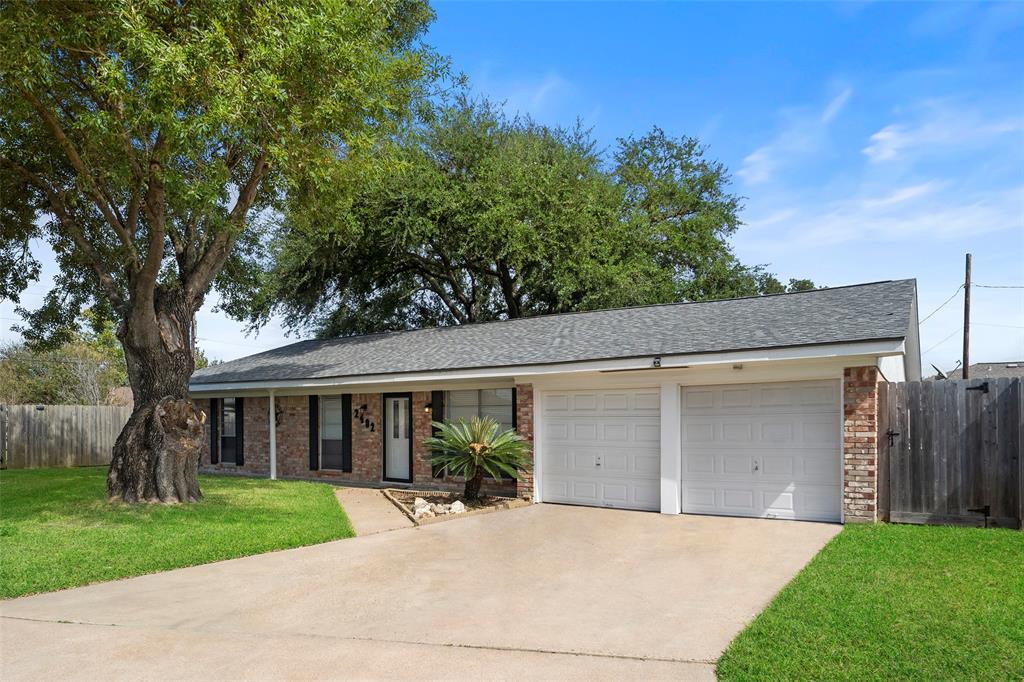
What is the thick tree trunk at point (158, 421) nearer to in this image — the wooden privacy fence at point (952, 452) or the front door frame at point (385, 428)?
the front door frame at point (385, 428)

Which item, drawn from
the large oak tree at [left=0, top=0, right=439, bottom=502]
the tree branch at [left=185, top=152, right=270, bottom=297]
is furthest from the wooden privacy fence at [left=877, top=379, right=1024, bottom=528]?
the tree branch at [left=185, top=152, right=270, bottom=297]

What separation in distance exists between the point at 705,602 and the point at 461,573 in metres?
2.58

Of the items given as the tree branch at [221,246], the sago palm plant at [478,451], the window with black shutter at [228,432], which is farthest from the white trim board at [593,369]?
the tree branch at [221,246]

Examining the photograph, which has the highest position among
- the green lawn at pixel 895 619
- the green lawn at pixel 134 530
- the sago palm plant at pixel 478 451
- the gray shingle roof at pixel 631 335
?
the gray shingle roof at pixel 631 335

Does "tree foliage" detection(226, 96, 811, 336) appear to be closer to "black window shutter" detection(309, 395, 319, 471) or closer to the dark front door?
"black window shutter" detection(309, 395, 319, 471)

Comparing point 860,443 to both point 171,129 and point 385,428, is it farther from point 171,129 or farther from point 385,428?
point 171,129

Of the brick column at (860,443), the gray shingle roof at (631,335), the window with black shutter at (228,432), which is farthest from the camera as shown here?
the window with black shutter at (228,432)

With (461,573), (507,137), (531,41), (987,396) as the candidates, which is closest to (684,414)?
(987,396)

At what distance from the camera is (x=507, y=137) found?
76.0ft

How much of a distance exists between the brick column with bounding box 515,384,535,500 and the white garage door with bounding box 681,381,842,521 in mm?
2790

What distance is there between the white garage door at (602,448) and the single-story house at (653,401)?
24mm

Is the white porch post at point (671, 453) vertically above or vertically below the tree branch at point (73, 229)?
below

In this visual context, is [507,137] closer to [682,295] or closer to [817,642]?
[682,295]

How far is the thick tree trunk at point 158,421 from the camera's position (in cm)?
1171
